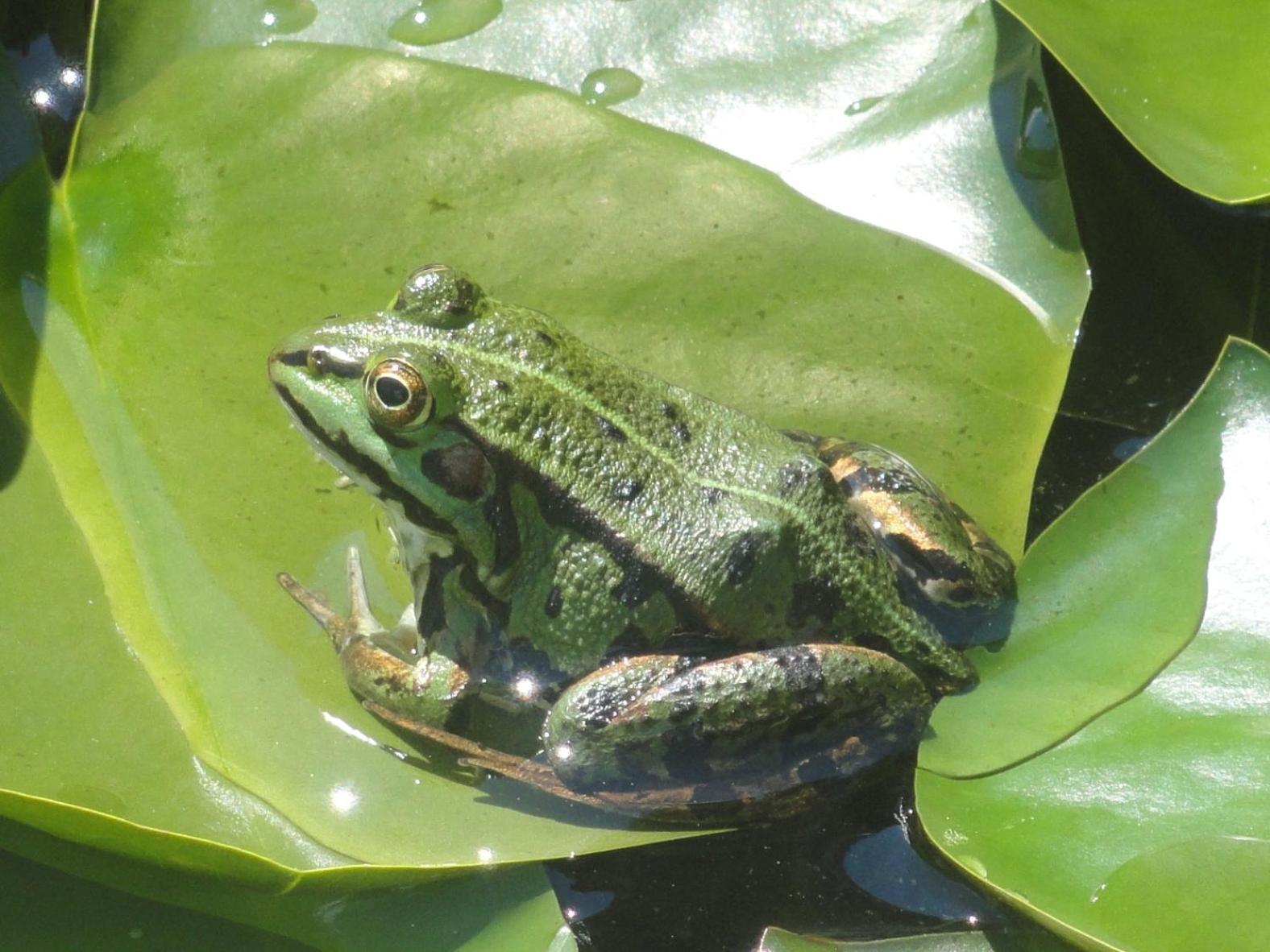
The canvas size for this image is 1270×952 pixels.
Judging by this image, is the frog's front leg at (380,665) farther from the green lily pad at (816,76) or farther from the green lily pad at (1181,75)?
the green lily pad at (1181,75)

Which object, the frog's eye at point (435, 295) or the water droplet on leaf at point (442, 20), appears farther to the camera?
the water droplet on leaf at point (442, 20)

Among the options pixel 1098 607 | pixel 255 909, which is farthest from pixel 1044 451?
pixel 255 909

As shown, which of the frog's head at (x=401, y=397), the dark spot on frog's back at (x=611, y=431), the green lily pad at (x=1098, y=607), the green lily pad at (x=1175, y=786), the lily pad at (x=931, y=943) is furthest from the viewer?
the dark spot on frog's back at (x=611, y=431)

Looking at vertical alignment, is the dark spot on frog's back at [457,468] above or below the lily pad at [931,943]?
above

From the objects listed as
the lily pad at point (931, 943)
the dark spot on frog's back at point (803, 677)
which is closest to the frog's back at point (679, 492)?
the dark spot on frog's back at point (803, 677)

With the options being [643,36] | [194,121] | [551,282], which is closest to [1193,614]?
[551,282]

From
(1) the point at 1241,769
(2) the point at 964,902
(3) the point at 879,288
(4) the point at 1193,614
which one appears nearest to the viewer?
(1) the point at 1241,769

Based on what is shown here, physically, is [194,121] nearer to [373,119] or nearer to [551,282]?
[373,119]
